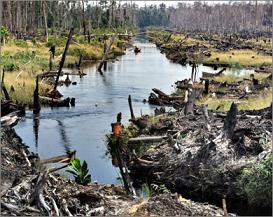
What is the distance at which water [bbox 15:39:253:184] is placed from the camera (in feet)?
68.3

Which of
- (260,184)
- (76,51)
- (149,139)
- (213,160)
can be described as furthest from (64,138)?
(76,51)

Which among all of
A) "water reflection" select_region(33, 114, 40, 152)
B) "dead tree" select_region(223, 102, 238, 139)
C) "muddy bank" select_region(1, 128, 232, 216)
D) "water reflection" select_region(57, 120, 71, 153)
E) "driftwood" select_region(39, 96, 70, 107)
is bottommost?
"water reflection" select_region(57, 120, 71, 153)

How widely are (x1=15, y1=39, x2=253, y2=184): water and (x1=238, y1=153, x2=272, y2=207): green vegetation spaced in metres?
4.99

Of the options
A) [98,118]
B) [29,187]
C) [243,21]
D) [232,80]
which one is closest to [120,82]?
[232,80]

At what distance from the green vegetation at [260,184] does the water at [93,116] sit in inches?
197

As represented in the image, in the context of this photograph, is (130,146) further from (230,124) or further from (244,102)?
(244,102)

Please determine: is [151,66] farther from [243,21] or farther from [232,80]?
[243,21]

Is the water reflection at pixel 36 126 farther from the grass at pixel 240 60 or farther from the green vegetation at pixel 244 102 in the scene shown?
the grass at pixel 240 60

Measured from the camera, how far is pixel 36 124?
83.6 ft

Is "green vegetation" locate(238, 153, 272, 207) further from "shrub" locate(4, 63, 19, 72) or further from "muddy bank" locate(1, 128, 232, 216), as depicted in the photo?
"shrub" locate(4, 63, 19, 72)

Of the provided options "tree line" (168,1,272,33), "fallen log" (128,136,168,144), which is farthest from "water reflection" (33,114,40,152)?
"tree line" (168,1,272,33)

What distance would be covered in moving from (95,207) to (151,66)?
43.5 meters

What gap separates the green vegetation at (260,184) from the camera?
13734mm

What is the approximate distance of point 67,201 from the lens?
38.2 ft
